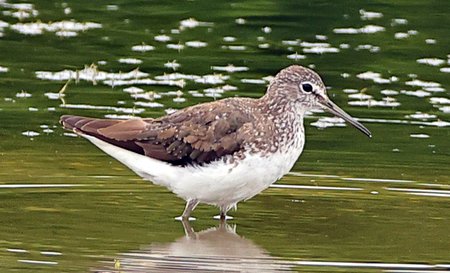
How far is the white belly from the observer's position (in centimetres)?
1234

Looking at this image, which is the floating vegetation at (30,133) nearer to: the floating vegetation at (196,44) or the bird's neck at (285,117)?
the bird's neck at (285,117)

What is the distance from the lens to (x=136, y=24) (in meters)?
21.6

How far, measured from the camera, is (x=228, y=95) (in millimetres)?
17891

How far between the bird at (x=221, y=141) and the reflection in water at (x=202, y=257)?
16.4 inches

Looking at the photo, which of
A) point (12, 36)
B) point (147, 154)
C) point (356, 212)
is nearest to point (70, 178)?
point (147, 154)

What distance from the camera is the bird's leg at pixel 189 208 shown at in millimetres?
12711

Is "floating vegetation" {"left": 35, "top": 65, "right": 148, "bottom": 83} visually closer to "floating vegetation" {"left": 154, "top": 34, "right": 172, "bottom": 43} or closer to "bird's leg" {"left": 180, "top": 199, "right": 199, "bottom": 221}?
"floating vegetation" {"left": 154, "top": 34, "right": 172, "bottom": 43}

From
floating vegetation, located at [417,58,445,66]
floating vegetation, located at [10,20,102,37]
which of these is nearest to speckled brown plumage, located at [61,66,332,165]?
floating vegetation, located at [417,58,445,66]

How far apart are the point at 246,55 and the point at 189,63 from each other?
0.95m

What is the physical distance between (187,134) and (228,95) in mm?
5255

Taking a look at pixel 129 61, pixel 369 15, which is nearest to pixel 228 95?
pixel 129 61

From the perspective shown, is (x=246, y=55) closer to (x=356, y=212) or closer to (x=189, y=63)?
(x=189, y=63)

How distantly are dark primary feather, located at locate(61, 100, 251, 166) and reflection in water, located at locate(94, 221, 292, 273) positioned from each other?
0.63 m

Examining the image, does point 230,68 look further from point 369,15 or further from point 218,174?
point 218,174
